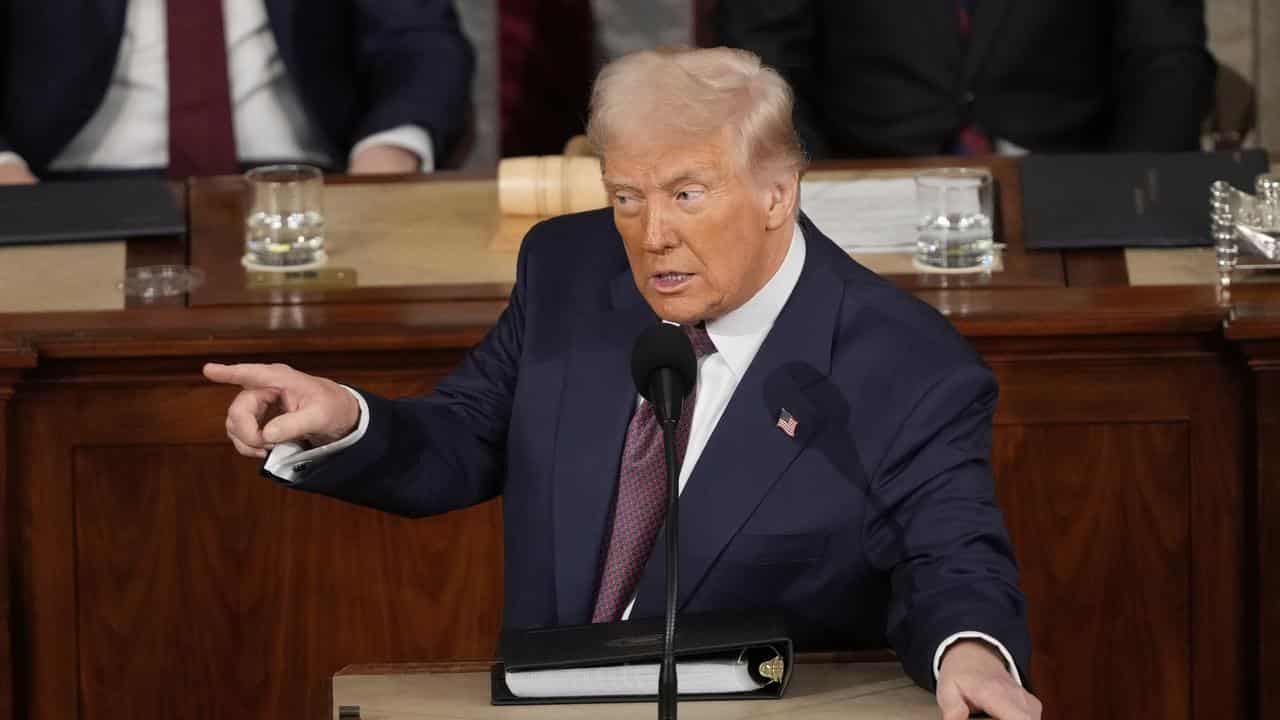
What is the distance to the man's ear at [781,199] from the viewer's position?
1.72 m

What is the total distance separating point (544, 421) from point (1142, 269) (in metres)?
1.08

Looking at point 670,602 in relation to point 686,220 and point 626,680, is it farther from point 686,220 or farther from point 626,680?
point 686,220

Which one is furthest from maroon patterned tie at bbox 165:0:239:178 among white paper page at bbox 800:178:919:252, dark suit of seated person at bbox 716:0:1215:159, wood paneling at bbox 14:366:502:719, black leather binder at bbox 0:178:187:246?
white paper page at bbox 800:178:919:252

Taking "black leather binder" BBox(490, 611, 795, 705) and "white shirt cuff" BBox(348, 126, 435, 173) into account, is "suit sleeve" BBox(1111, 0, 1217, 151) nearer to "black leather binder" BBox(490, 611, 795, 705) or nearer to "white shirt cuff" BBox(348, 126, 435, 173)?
"white shirt cuff" BBox(348, 126, 435, 173)

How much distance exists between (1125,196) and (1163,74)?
3.07 ft

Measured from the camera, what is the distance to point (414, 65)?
362 centimetres

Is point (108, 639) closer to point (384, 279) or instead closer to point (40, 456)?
point (40, 456)

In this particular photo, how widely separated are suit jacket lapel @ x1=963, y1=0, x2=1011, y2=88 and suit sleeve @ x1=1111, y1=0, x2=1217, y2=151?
→ 0.24m

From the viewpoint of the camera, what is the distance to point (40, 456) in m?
2.37

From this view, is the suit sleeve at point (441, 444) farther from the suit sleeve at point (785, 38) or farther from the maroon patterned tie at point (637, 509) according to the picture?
the suit sleeve at point (785, 38)

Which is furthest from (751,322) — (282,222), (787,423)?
(282,222)

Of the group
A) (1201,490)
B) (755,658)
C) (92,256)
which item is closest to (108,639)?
(92,256)

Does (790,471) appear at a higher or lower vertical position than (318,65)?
lower

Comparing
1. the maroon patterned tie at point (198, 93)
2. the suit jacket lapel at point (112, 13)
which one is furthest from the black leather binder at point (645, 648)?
the suit jacket lapel at point (112, 13)
